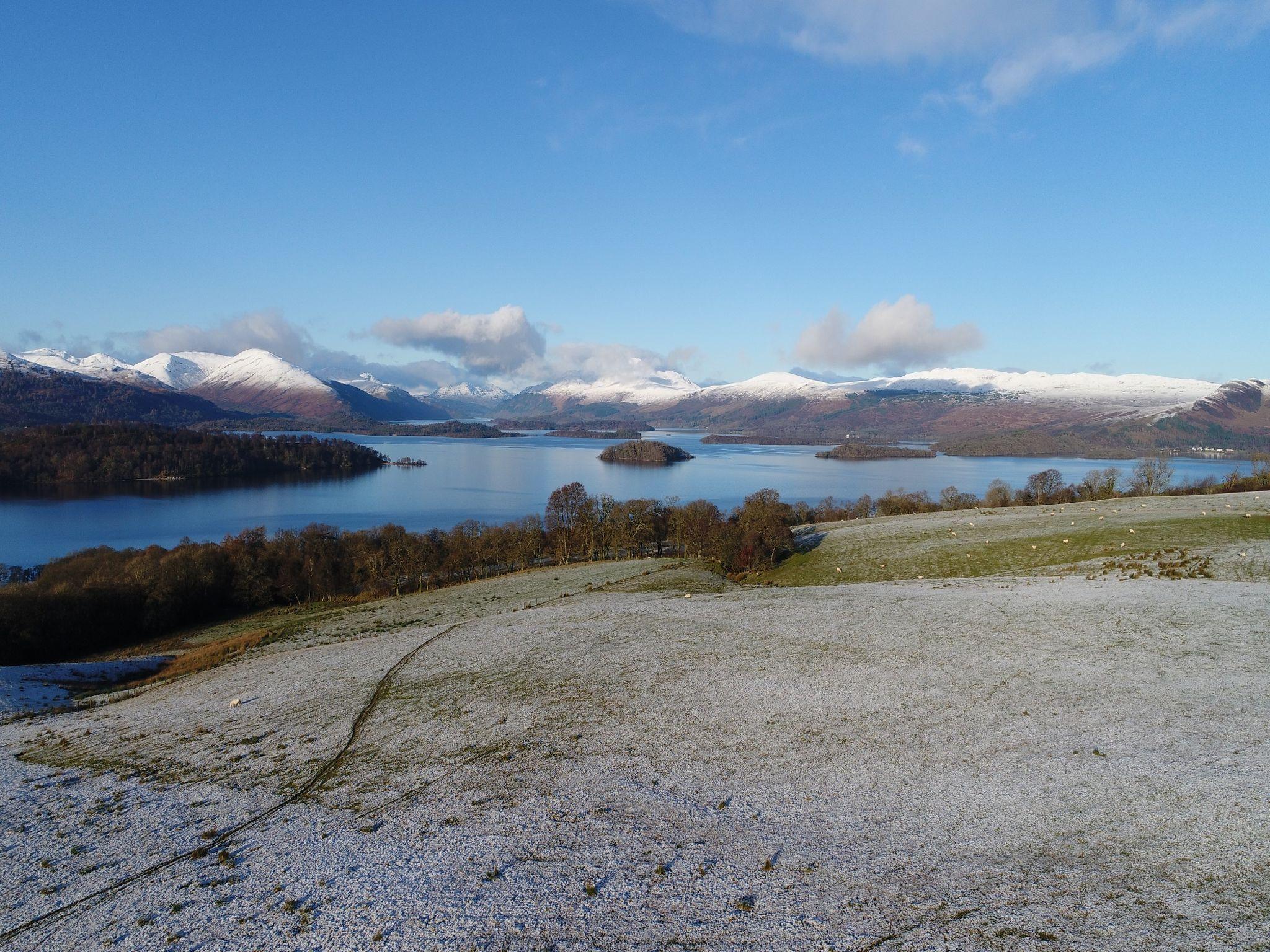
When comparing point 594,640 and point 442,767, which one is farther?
point 594,640

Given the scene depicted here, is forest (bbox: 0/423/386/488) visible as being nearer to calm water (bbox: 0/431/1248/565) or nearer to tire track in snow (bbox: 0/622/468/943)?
calm water (bbox: 0/431/1248/565)

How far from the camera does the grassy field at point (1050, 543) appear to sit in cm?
2931

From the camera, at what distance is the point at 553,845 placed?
31.9ft

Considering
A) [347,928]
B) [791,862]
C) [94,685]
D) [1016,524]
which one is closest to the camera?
[347,928]

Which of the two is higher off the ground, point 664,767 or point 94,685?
point 664,767

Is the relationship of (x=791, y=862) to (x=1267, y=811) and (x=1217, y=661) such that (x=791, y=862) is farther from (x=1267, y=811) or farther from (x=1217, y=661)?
(x=1217, y=661)

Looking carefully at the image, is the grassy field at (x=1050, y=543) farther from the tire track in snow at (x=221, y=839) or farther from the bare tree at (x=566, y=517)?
the tire track in snow at (x=221, y=839)

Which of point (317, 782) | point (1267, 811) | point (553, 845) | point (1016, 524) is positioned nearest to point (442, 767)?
point (317, 782)

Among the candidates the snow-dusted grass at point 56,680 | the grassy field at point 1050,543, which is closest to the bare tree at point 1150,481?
the grassy field at point 1050,543

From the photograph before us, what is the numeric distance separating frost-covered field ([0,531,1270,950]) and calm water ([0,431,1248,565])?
7892cm

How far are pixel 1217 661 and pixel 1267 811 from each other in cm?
852

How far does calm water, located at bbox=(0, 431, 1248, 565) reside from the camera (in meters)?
90.6

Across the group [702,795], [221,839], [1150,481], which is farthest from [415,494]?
[702,795]

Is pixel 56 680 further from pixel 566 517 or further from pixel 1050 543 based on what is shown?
pixel 566 517
